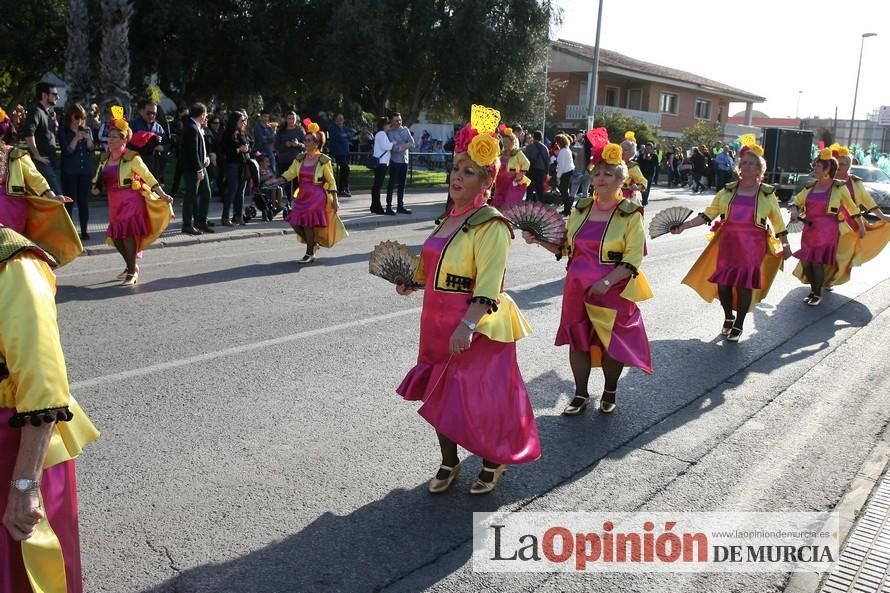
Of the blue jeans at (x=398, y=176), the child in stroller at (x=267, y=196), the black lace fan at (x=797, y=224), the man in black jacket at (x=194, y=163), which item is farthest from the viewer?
the blue jeans at (x=398, y=176)

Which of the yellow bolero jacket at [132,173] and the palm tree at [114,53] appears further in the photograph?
the palm tree at [114,53]

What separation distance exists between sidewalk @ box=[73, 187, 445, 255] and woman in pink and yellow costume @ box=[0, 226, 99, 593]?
9451 mm

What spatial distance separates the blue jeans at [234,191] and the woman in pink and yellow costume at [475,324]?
10.5m

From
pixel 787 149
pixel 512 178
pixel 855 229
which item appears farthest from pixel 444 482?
pixel 787 149

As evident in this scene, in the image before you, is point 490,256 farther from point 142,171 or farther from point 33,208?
point 142,171

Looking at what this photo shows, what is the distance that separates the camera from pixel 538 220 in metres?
4.94

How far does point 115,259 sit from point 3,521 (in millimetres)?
9273

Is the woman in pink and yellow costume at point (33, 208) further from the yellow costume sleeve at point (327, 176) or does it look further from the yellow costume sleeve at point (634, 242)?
the yellow costume sleeve at point (327, 176)

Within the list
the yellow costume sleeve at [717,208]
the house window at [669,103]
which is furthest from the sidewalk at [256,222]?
the house window at [669,103]

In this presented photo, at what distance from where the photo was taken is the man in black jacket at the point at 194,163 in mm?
12609

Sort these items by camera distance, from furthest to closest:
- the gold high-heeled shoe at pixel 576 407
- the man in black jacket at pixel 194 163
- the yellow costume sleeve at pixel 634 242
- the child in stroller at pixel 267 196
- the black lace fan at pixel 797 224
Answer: the child in stroller at pixel 267 196 < the man in black jacket at pixel 194 163 < the black lace fan at pixel 797 224 < the gold high-heeled shoe at pixel 576 407 < the yellow costume sleeve at pixel 634 242

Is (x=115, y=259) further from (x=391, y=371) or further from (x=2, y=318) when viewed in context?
(x=2, y=318)

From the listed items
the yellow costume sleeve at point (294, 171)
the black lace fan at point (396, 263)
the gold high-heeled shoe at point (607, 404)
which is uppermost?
the yellow costume sleeve at point (294, 171)

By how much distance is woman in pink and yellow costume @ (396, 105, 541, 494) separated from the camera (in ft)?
13.0
